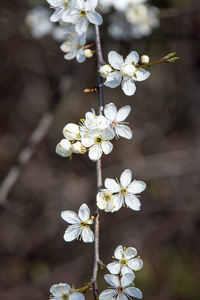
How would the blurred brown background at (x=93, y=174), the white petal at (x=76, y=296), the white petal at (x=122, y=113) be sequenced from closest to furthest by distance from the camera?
the white petal at (x=76, y=296) → the white petal at (x=122, y=113) → the blurred brown background at (x=93, y=174)

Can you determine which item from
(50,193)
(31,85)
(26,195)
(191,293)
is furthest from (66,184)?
(191,293)

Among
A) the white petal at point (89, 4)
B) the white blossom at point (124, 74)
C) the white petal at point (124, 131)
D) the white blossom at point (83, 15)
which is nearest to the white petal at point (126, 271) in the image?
the white petal at point (124, 131)

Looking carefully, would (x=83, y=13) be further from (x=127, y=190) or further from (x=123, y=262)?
(x=123, y=262)

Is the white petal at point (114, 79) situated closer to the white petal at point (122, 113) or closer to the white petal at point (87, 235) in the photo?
the white petal at point (122, 113)

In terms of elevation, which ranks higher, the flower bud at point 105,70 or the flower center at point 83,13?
the flower center at point 83,13

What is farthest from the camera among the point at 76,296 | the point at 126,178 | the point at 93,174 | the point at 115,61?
the point at 93,174

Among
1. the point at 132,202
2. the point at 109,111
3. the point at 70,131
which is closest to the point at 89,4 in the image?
the point at 109,111

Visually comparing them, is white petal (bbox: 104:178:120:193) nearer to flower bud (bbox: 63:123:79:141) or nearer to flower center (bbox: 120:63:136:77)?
flower bud (bbox: 63:123:79:141)
